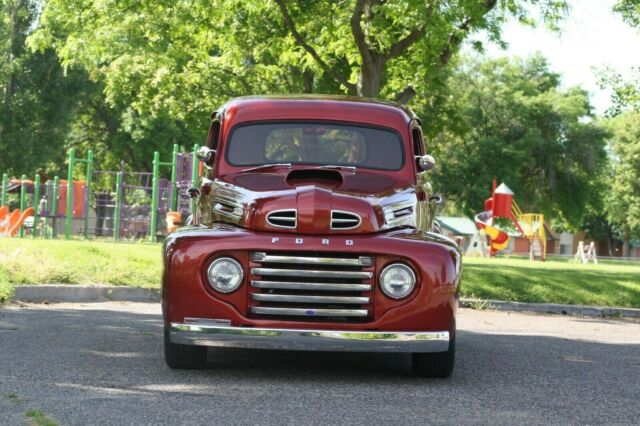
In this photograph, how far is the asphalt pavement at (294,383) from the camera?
5848 millimetres

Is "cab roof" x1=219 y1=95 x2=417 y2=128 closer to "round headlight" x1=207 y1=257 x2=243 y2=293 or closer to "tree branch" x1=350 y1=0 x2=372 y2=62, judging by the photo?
"round headlight" x1=207 y1=257 x2=243 y2=293

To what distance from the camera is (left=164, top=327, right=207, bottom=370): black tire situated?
7.46 metres

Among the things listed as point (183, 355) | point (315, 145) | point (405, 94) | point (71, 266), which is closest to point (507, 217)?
point (405, 94)

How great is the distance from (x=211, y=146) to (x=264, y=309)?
2314mm

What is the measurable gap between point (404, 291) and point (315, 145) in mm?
1833

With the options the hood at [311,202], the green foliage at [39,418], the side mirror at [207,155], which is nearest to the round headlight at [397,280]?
the hood at [311,202]

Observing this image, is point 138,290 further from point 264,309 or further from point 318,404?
point 318,404

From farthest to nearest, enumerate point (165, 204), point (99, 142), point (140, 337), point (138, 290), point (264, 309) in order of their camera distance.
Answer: point (99, 142)
point (165, 204)
point (138, 290)
point (140, 337)
point (264, 309)

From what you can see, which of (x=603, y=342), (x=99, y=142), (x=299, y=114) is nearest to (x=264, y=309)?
(x=299, y=114)

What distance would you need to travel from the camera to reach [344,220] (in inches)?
289

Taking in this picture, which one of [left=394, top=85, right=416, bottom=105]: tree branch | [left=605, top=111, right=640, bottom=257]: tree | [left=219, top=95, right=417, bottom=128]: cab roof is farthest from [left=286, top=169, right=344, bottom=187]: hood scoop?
[left=605, top=111, right=640, bottom=257]: tree

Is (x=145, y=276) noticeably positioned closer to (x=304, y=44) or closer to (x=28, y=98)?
(x=304, y=44)

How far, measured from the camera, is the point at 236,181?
8109 millimetres

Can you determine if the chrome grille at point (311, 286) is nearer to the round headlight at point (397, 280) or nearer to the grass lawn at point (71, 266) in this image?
the round headlight at point (397, 280)
